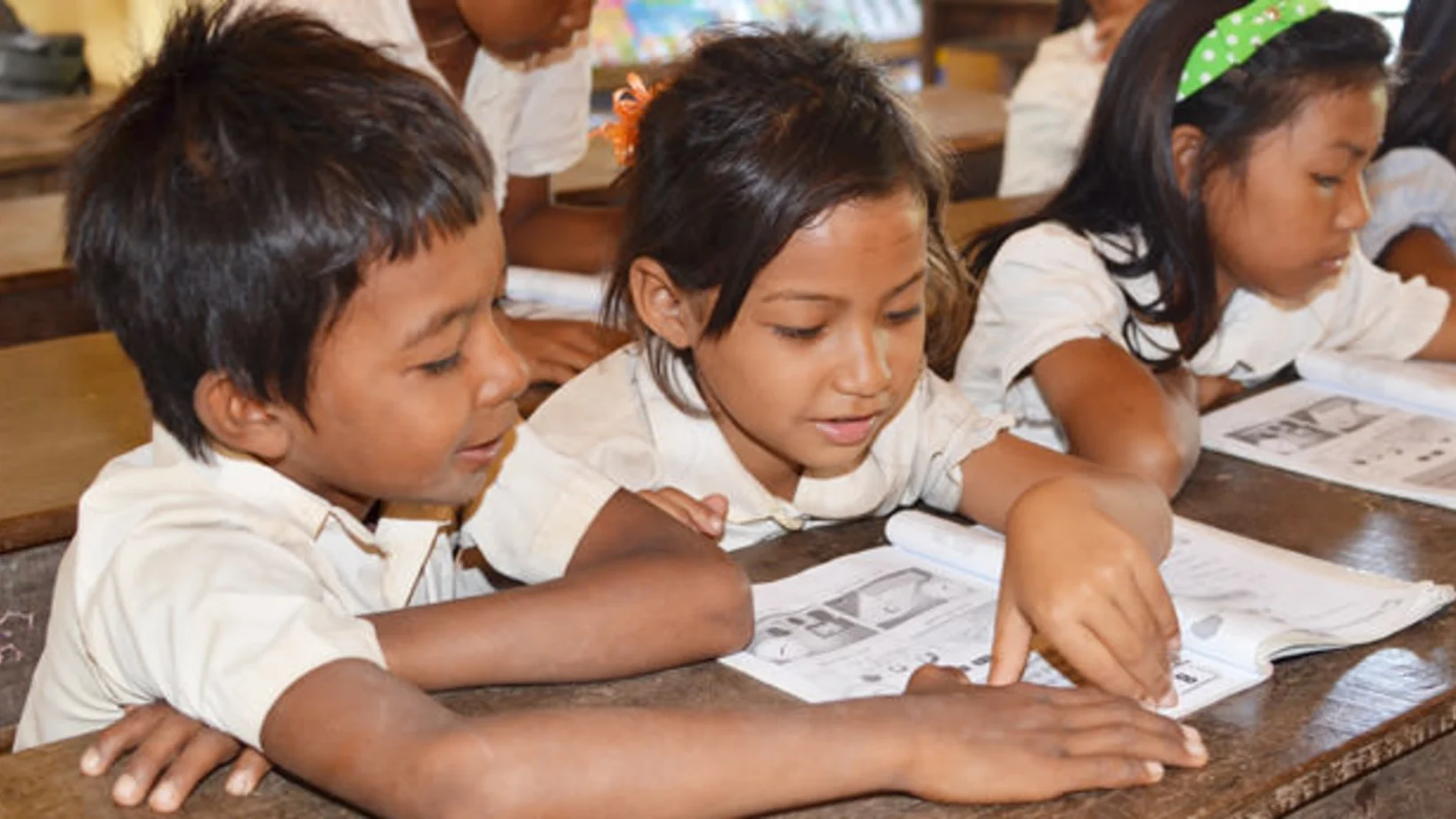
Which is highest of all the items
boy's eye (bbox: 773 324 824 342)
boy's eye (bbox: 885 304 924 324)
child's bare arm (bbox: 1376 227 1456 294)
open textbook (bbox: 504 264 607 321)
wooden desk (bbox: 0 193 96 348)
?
boy's eye (bbox: 885 304 924 324)

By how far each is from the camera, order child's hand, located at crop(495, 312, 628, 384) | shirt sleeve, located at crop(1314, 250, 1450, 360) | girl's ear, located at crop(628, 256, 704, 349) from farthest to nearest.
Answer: shirt sleeve, located at crop(1314, 250, 1450, 360), child's hand, located at crop(495, 312, 628, 384), girl's ear, located at crop(628, 256, 704, 349)

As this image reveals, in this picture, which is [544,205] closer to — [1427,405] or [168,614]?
[1427,405]

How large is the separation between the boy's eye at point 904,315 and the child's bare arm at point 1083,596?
0.19 m

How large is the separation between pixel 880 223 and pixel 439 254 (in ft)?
1.26

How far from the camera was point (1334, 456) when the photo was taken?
66.1 inches

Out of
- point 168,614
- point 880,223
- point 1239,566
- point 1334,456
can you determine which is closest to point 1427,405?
point 1334,456

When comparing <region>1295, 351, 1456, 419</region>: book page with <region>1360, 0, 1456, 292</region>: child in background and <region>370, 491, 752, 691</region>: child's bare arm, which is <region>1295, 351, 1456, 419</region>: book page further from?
<region>370, 491, 752, 691</region>: child's bare arm

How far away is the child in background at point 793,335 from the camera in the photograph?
137 centimetres

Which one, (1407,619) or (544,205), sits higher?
(1407,619)

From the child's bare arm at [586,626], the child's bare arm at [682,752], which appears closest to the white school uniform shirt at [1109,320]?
the child's bare arm at [586,626]

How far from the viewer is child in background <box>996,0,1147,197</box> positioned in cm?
292

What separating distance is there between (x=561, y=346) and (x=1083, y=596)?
0.83 meters

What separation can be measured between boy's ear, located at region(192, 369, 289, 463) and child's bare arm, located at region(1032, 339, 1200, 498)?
0.69 meters

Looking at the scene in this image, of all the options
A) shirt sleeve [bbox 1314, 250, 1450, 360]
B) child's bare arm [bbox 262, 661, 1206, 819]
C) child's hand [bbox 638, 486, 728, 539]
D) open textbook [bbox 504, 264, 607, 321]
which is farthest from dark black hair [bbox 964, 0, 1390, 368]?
child's bare arm [bbox 262, 661, 1206, 819]
